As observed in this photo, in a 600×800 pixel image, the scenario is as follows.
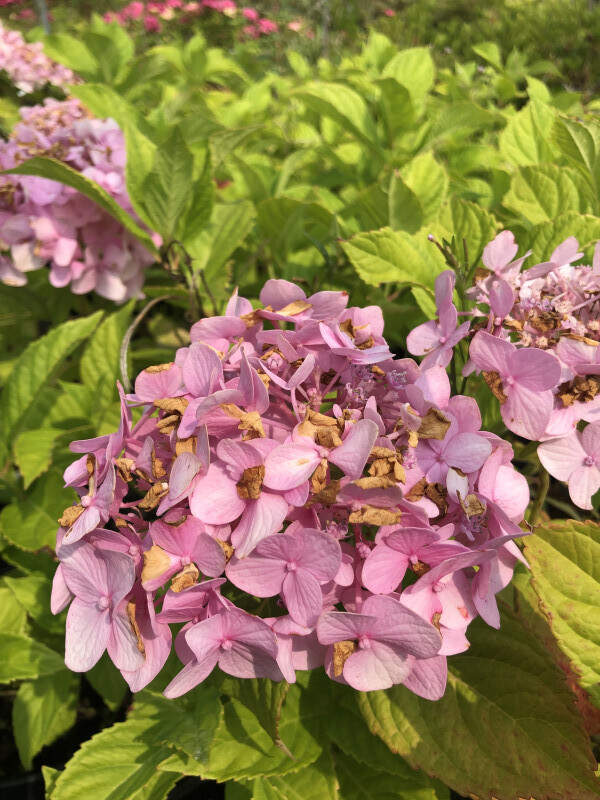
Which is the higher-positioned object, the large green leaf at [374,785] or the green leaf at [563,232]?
the green leaf at [563,232]

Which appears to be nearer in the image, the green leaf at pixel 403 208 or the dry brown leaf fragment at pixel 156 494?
the dry brown leaf fragment at pixel 156 494

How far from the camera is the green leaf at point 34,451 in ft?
3.62

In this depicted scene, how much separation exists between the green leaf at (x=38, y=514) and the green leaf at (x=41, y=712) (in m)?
0.26

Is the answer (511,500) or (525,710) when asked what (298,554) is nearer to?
(511,500)

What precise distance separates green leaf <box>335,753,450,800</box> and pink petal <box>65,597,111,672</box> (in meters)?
0.50

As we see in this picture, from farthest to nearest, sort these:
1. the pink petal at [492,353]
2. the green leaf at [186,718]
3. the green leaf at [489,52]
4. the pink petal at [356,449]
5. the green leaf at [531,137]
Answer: the green leaf at [489,52], the green leaf at [531,137], the green leaf at [186,718], the pink petal at [492,353], the pink petal at [356,449]

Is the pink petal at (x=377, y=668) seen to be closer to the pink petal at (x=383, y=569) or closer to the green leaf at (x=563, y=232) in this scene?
the pink petal at (x=383, y=569)

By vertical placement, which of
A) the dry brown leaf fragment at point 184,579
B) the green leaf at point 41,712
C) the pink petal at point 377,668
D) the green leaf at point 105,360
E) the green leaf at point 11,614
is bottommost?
the green leaf at point 41,712

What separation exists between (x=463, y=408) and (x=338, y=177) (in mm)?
1237

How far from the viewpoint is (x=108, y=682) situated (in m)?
1.15

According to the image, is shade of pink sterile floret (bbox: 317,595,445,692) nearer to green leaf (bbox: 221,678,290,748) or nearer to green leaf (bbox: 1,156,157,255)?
green leaf (bbox: 221,678,290,748)

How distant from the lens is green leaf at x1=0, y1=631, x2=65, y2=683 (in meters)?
1.03

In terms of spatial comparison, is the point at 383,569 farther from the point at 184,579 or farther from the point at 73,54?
the point at 73,54

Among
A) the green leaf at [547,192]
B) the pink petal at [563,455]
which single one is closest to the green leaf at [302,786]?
the pink petal at [563,455]
